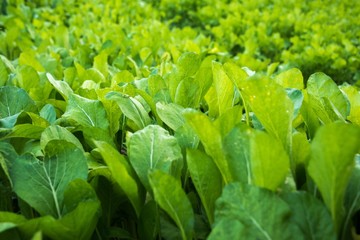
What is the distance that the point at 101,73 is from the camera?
222cm

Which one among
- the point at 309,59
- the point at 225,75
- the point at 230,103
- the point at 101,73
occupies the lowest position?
the point at 309,59

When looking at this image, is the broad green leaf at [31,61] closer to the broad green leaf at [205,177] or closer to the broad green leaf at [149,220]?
the broad green leaf at [149,220]

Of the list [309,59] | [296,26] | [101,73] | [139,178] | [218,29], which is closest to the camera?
[139,178]

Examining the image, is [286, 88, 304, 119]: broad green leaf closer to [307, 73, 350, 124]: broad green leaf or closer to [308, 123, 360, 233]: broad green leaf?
[307, 73, 350, 124]: broad green leaf

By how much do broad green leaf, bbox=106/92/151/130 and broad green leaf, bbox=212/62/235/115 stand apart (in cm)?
27

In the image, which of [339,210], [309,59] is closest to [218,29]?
[309,59]

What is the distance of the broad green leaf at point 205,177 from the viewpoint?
3.29 ft

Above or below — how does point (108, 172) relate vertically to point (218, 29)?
above

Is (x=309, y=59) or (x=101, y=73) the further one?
(x=309, y=59)

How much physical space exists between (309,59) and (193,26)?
2.37 meters

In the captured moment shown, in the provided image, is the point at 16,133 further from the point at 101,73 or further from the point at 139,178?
the point at 101,73

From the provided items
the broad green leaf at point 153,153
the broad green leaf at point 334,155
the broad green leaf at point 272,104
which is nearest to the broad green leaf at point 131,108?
the broad green leaf at point 153,153

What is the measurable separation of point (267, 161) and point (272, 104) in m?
0.22

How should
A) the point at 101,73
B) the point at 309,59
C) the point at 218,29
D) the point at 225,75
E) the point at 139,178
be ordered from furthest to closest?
the point at 218,29 < the point at 309,59 < the point at 101,73 < the point at 225,75 < the point at 139,178
